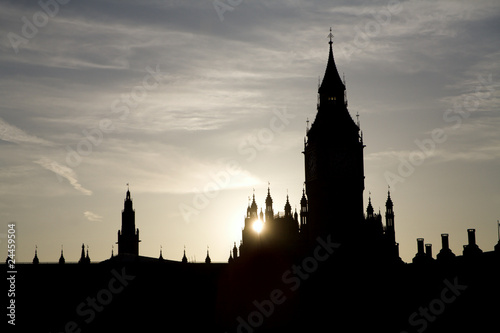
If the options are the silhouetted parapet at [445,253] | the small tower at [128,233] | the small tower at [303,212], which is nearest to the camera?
the silhouetted parapet at [445,253]

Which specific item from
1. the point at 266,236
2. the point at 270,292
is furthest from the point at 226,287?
the point at 266,236

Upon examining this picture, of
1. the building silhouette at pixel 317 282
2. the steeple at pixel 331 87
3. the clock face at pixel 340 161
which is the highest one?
the steeple at pixel 331 87

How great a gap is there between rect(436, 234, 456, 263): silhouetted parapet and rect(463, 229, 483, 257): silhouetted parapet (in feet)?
7.35

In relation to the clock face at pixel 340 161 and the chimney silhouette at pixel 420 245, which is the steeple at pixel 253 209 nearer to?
the clock face at pixel 340 161

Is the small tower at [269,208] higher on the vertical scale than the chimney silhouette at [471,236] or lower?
higher

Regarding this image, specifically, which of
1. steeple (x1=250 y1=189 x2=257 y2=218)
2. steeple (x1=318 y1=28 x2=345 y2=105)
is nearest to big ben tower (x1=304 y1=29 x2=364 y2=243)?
steeple (x1=318 y1=28 x2=345 y2=105)

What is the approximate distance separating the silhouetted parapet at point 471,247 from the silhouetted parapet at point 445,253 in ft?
7.35

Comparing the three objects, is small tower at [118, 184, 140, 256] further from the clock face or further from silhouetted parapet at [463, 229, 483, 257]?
silhouetted parapet at [463, 229, 483, 257]

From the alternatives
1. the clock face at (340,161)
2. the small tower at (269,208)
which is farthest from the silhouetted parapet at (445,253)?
the small tower at (269,208)

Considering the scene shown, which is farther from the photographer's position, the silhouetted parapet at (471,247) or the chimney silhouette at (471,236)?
the chimney silhouette at (471,236)

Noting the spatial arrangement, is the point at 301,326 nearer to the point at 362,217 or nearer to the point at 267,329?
the point at 267,329

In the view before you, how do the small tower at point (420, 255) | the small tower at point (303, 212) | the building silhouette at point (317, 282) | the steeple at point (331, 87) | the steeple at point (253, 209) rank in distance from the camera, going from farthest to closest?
the steeple at point (253, 209), the small tower at point (303, 212), the steeple at point (331, 87), the small tower at point (420, 255), the building silhouette at point (317, 282)

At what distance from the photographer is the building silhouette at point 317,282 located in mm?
67938

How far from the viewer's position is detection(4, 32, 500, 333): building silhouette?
223 feet
